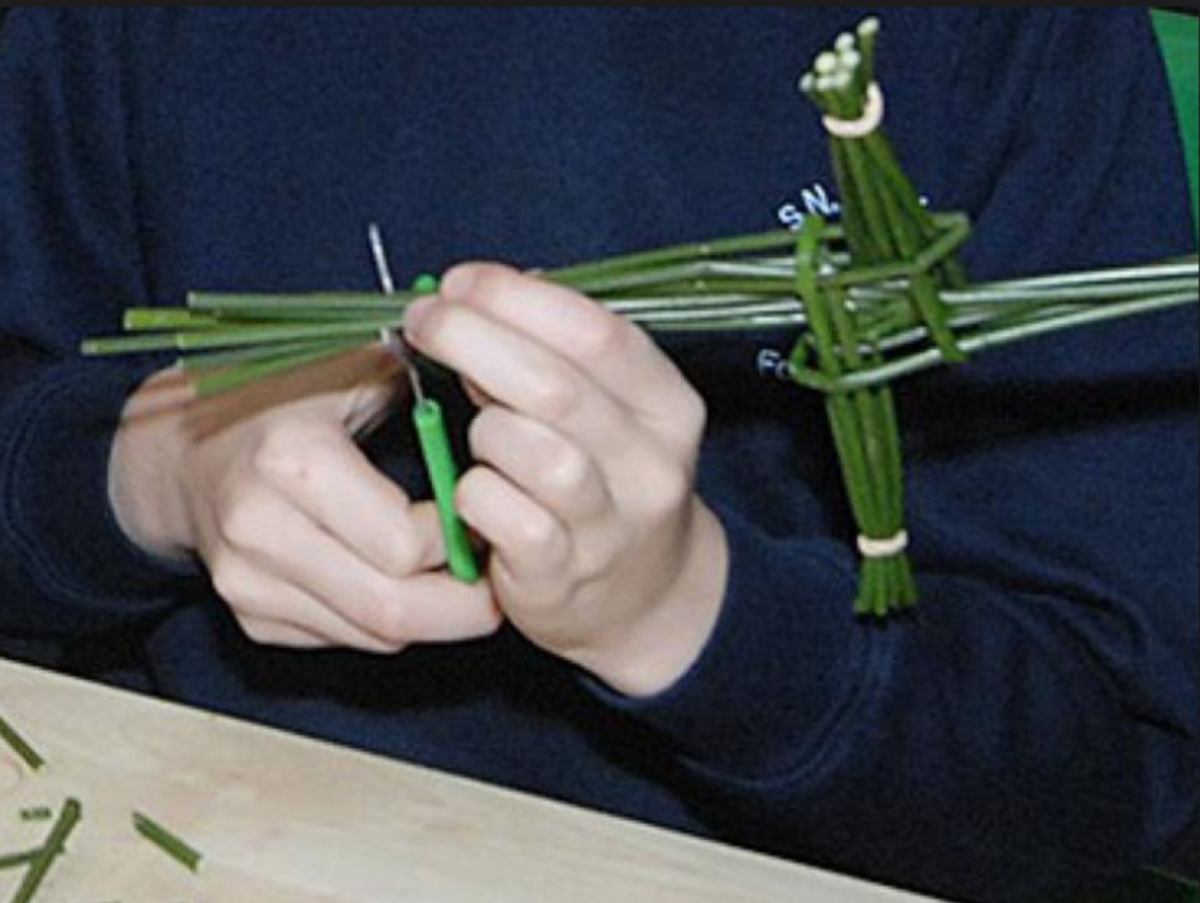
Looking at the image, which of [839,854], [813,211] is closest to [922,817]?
[839,854]

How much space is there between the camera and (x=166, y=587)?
3.03 ft

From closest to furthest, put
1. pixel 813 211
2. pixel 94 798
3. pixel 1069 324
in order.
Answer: pixel 1069 324, pixel 94 798, pixel 813 211

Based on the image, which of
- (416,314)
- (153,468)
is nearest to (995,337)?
(416,314)

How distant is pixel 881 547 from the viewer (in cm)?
68

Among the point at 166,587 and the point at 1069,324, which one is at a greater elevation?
the point at 1069,324

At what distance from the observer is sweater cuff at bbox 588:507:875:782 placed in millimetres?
774

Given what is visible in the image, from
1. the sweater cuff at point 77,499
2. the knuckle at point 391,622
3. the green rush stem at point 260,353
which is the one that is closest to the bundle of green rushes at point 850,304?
the green rush stem at point 260,353

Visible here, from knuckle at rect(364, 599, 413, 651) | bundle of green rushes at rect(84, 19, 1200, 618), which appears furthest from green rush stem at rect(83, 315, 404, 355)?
knuckle at rect(364, 599, 413, 651)

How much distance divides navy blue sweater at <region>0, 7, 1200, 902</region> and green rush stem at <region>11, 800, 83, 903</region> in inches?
6.2

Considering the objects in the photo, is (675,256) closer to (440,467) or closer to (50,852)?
(440,467)

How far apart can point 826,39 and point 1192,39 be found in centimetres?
13

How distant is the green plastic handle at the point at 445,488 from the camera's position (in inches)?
26.7

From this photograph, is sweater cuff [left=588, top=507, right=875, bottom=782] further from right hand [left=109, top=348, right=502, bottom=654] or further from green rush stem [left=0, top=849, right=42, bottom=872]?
green rush stem [left=0, top=849, right=42, bottom=872]

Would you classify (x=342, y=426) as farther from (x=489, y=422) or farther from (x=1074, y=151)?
(x=1074, y=151)
